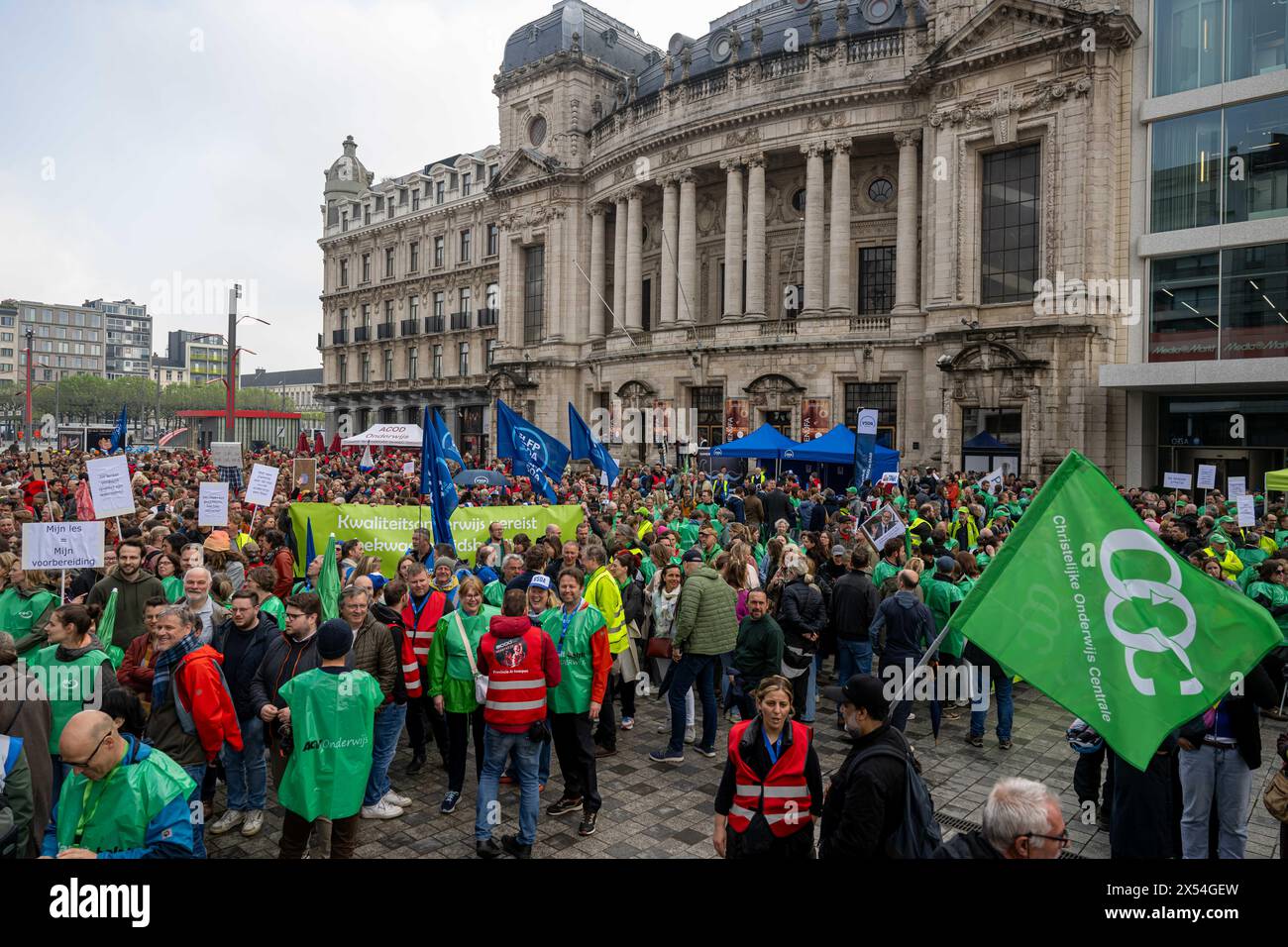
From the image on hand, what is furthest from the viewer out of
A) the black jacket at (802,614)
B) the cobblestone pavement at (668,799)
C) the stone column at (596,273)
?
the stone column at (596,273)

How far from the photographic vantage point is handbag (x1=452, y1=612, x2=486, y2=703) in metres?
6.52

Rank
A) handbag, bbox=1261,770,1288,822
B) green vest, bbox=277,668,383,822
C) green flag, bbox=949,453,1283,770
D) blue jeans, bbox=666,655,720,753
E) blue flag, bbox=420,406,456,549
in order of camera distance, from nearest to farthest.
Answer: green flag, bbox=949,453,1283,770
handbag, bbox=1261,770,1288,822
green vest, bbox=277,668,383,822
blue jeans, bbox=666,655,720,753
blue flag, bbox=420,406,456,549

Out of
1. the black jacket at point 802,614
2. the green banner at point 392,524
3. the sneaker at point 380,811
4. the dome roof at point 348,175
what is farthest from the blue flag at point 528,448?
the dome roof at point 348,175

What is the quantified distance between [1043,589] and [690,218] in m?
37.0

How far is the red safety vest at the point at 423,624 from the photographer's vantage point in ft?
24.3

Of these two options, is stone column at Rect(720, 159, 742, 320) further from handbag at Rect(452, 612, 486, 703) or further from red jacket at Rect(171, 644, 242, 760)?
red jacket at Rect(171, 644, 242, 760)

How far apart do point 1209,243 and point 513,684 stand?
29.9 meters

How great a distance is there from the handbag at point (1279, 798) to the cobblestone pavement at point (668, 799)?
212cm

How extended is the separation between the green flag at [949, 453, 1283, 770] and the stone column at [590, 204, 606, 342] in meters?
40.4

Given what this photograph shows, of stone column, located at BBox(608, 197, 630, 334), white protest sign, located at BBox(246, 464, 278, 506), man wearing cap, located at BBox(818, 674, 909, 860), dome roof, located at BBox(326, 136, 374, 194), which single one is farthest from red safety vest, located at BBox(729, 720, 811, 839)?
dome roof, located at BBox(326, 136, 374, 194)

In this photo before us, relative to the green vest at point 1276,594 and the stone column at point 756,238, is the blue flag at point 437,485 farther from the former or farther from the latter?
the stone column at point 756,238

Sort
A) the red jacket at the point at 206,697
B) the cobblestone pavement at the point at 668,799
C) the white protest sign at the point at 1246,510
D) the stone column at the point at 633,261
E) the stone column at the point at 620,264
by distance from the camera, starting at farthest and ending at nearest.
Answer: the stone column at the point at 620,264 → the stone column at the point at 633,261 → the white protest sign at the point at 1246,510 → the cobblestone pavement at the point at 668,799 → the red jacket at the point at 206,697

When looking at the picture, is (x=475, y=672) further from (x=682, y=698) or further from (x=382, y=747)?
(x=682, y=698)

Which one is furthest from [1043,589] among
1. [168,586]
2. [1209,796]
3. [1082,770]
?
[168,586]
